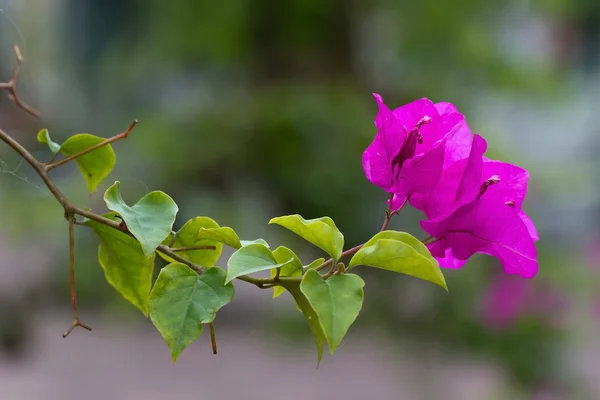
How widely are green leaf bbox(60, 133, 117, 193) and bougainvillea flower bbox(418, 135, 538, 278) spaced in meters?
0.15

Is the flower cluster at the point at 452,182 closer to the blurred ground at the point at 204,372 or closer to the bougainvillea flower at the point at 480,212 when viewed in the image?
the bougainvillea flower at the point at 480,212

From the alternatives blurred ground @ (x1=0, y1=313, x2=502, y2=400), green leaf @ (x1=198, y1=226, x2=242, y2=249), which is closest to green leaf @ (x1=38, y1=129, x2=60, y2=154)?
green leaf @ (x1=198, y1=226, x2=242, y2=249)

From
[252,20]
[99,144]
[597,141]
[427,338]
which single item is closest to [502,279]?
[427,338]

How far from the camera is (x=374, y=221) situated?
1767 millimetres

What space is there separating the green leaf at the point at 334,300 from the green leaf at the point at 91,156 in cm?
15

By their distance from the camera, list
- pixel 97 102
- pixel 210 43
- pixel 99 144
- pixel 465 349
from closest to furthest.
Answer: pixel 99 144 < pixel 465 349 < pixel 210 43 < pixel 97 102

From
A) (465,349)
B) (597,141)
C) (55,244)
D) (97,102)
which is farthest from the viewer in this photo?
(597,141)

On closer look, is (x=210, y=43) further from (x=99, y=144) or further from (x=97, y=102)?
(x=99, y=144)

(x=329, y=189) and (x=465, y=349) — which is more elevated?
(x=329, y=189)

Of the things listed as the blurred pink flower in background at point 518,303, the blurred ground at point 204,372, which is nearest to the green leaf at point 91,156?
the blurred pink flower in background at point 518,303

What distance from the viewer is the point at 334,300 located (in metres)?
0.25

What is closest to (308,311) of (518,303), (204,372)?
(518,303)

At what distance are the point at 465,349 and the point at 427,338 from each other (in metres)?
0.13

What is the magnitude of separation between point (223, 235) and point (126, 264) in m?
0.07
